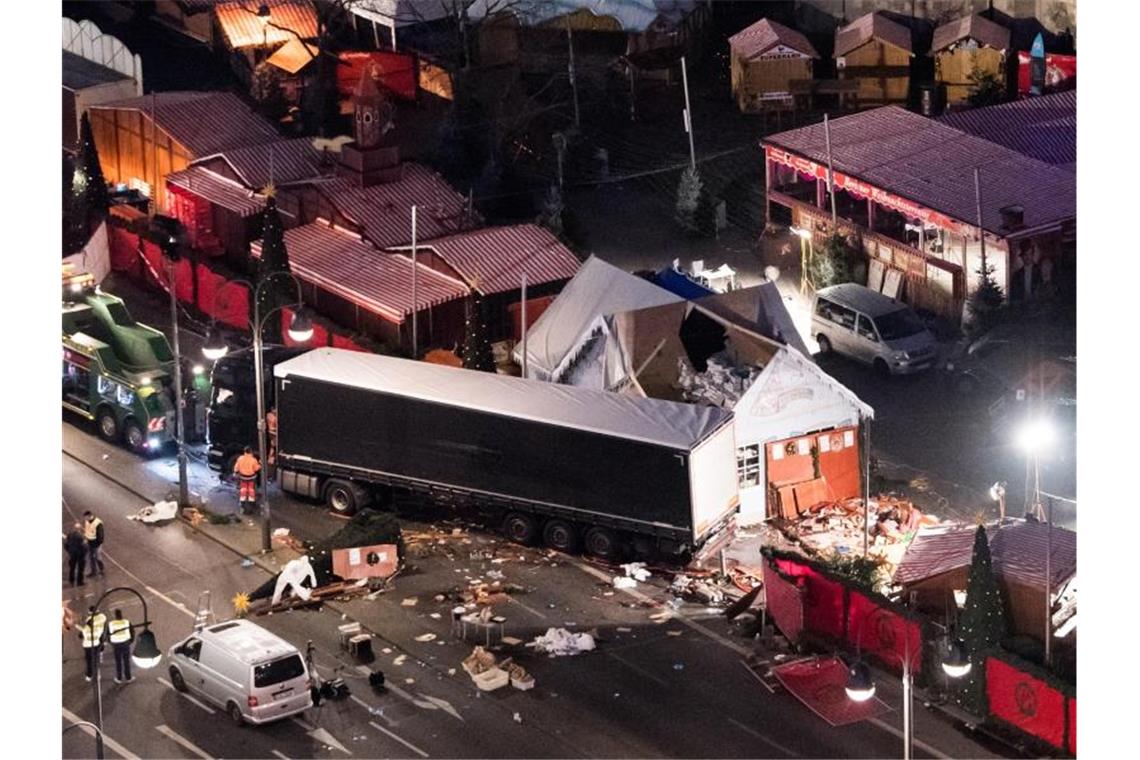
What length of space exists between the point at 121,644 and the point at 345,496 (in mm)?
8400

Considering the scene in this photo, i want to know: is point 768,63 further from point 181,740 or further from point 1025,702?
point 181,740

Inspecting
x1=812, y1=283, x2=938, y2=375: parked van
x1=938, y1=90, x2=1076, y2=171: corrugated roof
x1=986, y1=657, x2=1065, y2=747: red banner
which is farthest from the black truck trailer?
x1=938, y1=90, x2=1076, y2=171: corrugated roof

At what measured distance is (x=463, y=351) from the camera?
57.7 meters

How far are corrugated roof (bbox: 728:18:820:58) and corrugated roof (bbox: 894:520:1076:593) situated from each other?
26.9 meters

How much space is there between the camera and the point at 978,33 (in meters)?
74.1

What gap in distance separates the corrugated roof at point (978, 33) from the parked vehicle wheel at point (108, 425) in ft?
92.4

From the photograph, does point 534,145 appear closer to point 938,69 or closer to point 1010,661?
point 938,69

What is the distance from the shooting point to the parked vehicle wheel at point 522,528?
5144 cm

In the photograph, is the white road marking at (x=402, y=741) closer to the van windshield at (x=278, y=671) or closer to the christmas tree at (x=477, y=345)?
the van windshield at (x=278, y=671)

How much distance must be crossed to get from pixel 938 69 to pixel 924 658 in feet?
107

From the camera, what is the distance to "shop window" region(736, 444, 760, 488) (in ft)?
173

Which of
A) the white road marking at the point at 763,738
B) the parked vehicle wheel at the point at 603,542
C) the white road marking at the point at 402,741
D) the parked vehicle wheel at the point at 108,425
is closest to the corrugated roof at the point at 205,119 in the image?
the parked vehicle wheel at the point at 108,425

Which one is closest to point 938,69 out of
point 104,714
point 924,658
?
point 924,658

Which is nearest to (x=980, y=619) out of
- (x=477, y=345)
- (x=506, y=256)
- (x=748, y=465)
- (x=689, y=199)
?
(x=748, y=465)
